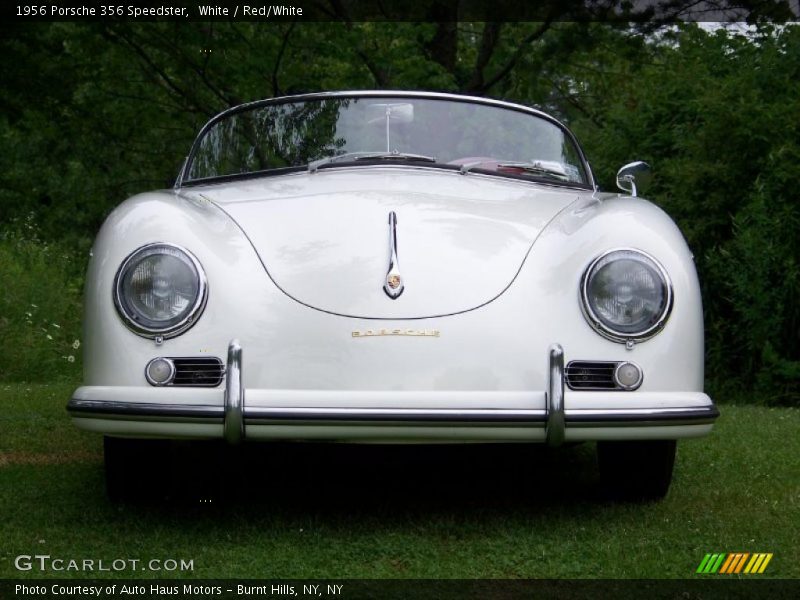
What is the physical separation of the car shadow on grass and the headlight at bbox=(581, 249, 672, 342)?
855mm

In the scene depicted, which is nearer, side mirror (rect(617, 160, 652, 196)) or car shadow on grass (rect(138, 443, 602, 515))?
car shadow on grass (rect(138, 443, 602, 515))

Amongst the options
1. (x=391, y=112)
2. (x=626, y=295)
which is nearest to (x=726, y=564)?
(x=626, y=295)

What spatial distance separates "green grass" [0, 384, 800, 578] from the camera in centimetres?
322

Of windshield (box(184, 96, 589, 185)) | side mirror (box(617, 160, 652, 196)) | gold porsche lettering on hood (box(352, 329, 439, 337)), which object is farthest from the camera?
side mirror (box(617, 160, 652, 196))

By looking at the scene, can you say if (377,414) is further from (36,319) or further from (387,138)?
(36,319)

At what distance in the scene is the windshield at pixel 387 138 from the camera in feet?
15.2

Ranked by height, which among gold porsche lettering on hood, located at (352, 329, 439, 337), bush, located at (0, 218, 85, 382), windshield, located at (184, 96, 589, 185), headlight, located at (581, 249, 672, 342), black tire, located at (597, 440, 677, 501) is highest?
windshield, located at (184, 96, 589, 185)

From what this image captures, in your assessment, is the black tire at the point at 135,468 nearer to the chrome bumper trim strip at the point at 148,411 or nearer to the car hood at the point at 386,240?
the chrome bumper trim strip at the point at 148,411

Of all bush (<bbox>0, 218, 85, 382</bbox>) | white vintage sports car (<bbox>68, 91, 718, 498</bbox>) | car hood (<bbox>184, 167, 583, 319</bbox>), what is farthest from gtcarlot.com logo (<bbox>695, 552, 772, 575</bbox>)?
bush (<bbox>0, 218, 85, 382</bbox>)

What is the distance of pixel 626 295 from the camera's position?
3436mm

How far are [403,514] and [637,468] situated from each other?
81cm

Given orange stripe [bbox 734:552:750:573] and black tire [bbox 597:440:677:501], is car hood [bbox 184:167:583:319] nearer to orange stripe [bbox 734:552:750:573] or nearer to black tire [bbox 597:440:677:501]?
black tire [bbox 597:440:677:501]

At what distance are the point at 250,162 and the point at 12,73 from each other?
6536mm

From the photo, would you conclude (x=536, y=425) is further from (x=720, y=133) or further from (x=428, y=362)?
(x=720, y=133)
